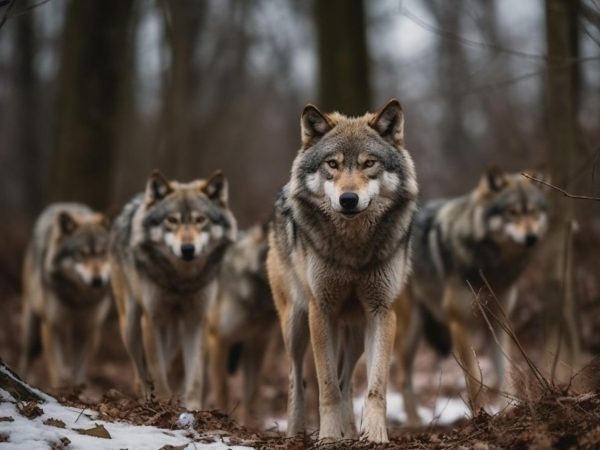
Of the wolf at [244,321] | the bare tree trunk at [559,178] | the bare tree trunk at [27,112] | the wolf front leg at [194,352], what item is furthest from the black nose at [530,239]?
the bare tree trunk at [27,112]

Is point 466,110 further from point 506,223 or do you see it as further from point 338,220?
point 338,220

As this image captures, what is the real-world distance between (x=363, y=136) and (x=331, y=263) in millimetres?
851

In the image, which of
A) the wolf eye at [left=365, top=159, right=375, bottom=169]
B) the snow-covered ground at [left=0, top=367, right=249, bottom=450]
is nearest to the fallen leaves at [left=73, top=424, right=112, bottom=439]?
the snow-covered ground at [left=0, top=367, right=249, bottom=450]

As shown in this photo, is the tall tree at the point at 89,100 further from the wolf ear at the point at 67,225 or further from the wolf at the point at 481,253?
the wolf at the point at 481,253

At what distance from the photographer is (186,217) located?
7.41 m

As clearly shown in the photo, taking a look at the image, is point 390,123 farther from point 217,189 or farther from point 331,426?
point 217,189

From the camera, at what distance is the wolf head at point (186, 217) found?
7.26m

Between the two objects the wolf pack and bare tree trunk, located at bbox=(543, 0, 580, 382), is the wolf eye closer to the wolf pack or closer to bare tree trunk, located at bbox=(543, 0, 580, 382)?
the wolf pack

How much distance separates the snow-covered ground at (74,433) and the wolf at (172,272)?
2.70m

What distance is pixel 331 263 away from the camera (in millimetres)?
5023

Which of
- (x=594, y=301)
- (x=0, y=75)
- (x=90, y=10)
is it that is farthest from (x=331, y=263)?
(x=0, y=75)

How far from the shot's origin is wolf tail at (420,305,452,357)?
30.0 ft

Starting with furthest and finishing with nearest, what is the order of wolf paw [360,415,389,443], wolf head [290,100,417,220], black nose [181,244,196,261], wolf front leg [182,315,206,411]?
1. wolf front leg [182,315,206,411]
2. black nose [181,244,196,261]
3. wolf head [290,100,417,220]
4. wolf paw [360,415,389,443]

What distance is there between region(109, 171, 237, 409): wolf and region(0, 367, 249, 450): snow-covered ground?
2.70m
